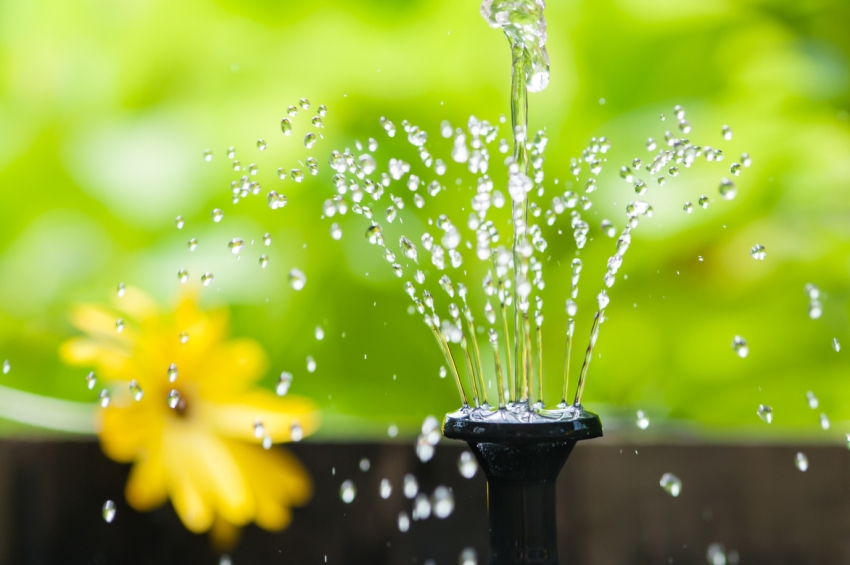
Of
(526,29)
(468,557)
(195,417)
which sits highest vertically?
(526,29)

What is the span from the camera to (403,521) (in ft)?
2.32

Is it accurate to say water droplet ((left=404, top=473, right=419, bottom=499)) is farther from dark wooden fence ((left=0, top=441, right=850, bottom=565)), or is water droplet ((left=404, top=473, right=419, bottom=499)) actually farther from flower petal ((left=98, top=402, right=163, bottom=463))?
flower petal ((left=98, top=402, right=163, bottom=463))

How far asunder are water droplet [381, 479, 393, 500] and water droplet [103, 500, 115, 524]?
23 cm

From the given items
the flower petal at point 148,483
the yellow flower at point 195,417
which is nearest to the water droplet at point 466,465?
the yellow flower at point 195,417

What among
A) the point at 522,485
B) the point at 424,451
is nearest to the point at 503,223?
the point at 424,451

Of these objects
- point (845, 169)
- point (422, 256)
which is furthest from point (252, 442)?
point (845, 169)

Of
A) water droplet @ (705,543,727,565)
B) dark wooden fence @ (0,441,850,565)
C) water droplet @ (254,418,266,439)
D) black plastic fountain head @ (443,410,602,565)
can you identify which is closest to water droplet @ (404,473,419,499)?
dark wooden fence @ (0,441,850,565)

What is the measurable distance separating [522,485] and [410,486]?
361 millimetres

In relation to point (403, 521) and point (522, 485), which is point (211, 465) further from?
point (522, 485)

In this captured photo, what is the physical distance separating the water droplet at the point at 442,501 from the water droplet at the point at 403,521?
0.08ft

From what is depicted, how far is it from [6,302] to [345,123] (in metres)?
0.39

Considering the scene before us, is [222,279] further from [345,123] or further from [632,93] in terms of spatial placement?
[632,93]

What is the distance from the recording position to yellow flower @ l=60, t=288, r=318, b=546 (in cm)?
64

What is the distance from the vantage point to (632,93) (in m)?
0.81
